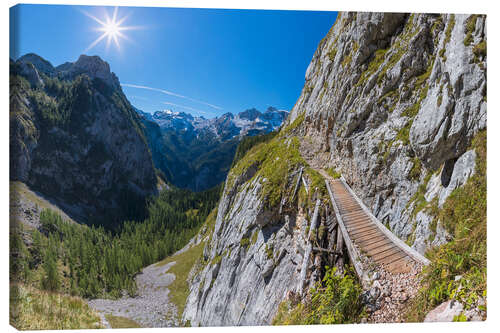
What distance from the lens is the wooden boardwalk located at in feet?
24.0

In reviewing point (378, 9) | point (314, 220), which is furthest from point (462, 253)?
point (378, 9)

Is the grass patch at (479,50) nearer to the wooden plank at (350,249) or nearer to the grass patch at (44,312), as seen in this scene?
the wooden plank at (350,249)

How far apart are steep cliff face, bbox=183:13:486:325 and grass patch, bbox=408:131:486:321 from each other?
38 cm

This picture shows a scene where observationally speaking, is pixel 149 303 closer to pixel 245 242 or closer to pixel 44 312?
pixel 245 242

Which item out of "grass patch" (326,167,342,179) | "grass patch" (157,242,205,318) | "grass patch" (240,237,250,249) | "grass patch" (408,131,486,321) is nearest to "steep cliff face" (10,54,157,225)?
"grass patch" (157,242,205,318)

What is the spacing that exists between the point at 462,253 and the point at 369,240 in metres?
3.23

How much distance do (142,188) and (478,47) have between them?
18043cm

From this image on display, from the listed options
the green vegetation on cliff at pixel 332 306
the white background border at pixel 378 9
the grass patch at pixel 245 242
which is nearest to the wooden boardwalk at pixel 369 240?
the green vegetation on cliff at pixel 332 306

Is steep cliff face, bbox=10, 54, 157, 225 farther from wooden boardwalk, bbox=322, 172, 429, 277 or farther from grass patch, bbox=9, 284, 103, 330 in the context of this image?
wooden boardwalk, bbox=322, 172, 429, 277

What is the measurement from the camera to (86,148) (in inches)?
5522

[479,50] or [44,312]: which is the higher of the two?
[479,50]

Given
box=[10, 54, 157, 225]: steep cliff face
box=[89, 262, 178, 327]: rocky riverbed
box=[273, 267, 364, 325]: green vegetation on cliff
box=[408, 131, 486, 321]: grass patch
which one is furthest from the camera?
box=[10, 54, 157, 225]: steep cliff face

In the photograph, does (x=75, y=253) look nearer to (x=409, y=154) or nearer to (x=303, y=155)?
(x=303, y=155)

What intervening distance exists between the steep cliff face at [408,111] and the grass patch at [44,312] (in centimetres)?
1232
